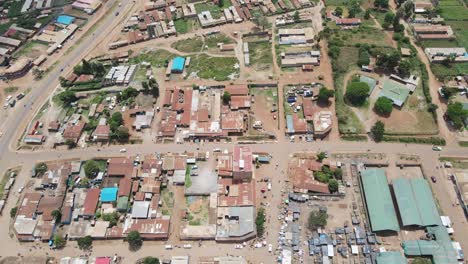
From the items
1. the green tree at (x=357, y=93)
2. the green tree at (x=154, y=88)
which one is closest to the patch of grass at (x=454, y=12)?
the green tree at (x=357, y=93)

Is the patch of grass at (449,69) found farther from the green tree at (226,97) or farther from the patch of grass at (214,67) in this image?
the green tree at (226,97)

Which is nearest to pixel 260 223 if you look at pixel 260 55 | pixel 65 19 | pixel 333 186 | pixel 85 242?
pixel 333 186

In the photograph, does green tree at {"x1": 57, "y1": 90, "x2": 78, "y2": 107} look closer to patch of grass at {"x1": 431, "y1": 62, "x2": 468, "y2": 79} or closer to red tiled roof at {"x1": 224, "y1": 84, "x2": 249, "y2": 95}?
red tiled roof at {"x1": 224, "y1": 84, "x2": 249, "y2": 95}

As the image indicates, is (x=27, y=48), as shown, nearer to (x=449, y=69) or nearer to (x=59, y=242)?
(x=59, y=242)

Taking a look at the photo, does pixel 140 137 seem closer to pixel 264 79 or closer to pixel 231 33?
pixel 264 79

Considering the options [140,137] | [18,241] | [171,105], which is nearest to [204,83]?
[171,105]

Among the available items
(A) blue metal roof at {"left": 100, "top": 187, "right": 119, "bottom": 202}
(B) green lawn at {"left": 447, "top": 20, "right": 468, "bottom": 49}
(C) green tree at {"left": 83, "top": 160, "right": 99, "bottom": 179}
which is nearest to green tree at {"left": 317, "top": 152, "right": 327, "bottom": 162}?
(A) blue metal roof at {"left": 100, "top": 187, "right": 119, "bottom": 202}

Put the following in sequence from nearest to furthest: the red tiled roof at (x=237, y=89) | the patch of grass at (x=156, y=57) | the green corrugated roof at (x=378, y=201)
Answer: the green corrugated roof at (x=378, y=201), the red tiled roof at (x=237, y=89), the patch of grass at (x=156, y=57)
